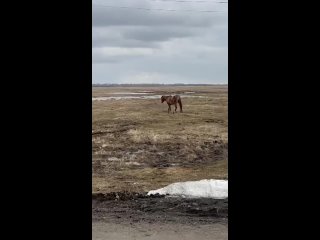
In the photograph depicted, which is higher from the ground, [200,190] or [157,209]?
[200,190]

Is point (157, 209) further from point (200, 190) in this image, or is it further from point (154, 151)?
point (154, 151)

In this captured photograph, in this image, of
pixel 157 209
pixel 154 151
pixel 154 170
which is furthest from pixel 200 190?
pixel 154 151

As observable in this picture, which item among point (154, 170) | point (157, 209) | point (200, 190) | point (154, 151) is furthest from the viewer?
point (154, 151)

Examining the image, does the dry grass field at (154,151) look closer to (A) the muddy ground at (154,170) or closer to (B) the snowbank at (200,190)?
(A) the muddy ground at (154,170)

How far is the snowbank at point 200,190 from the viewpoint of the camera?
6973mm

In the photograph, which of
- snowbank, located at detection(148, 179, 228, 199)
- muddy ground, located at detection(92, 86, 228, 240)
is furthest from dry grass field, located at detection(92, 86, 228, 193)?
snowbank, located at detection(148, 179, 228, 199)

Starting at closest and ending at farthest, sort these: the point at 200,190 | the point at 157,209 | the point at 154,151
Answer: the point at 157,209, the point at 200,190, the point at 154,151

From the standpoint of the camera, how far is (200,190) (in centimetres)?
709

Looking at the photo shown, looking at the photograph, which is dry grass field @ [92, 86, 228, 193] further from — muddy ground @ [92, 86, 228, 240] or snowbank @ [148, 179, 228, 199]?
snowbank @ [148, 179, 228, 199]

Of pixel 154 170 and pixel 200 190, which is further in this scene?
pixel 154 170
